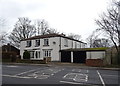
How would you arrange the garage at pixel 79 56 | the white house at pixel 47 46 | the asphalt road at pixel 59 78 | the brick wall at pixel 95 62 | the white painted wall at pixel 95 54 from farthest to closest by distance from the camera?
1. the white house at pixel 47 46
2. the garage at pixel 79 56
3. the white painted wall at pixel 95 54
4. the brick wall at pixel 95 62
5. the asphalt road at pixel 59 78

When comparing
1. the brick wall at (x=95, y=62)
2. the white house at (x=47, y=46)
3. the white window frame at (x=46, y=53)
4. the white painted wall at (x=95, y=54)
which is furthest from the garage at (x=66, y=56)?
the brick wall at (x=95, y=62)

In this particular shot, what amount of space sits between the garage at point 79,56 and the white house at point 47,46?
12.1 feet

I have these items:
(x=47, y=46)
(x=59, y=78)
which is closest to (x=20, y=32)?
(x=47, y=46)

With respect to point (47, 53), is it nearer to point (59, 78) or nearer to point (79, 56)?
point (79, 56)

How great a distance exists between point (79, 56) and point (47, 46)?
8.08m

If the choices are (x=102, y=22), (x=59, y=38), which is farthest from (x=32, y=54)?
(x=102, y=22)

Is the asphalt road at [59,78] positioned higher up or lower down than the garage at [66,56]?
lower down

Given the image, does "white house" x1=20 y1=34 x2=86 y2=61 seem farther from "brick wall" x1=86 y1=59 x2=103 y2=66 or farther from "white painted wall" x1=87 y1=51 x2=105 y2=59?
"brick wall" x1=86 y1=59 x2=103 y2=66

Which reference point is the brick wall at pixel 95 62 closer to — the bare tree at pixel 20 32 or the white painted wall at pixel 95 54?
the white painted wall at pixel 95 54

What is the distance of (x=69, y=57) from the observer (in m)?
41.3

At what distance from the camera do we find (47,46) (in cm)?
4353

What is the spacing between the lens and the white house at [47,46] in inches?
1661

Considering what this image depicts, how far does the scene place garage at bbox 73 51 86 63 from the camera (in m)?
39.6

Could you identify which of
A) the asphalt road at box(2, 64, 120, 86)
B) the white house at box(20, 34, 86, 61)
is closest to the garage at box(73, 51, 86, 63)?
the white house at box(20, 34, 86, 61)
